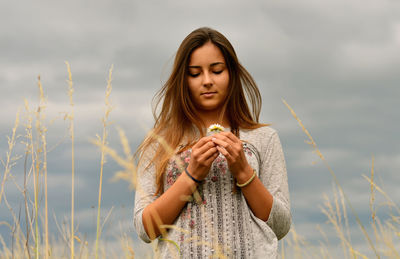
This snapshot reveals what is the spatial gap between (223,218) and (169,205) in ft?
1.12

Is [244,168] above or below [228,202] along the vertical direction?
above

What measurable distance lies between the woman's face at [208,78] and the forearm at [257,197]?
600 mm

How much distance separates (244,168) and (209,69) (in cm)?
73

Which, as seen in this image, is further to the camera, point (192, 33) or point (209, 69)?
point (192, 33)

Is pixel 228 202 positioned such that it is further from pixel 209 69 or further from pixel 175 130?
pixel 209 69

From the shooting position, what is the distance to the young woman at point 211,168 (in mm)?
2586

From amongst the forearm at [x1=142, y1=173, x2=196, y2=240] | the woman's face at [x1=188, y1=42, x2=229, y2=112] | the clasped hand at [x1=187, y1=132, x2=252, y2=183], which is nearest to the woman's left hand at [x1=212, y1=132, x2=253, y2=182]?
the clasped hand at [x1=187, y1=132, x2=252, y2=183]

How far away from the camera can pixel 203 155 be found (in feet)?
8.04

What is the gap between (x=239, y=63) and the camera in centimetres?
323

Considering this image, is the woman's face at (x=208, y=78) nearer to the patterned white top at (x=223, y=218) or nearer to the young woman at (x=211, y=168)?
the young woman at (x=211, y=168)

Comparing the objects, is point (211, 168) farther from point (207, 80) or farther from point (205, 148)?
point (207, 80)

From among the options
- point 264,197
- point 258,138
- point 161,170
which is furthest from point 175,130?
point 264,197

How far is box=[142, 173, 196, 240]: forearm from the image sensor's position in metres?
2.58

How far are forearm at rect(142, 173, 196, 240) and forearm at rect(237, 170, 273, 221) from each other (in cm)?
30
